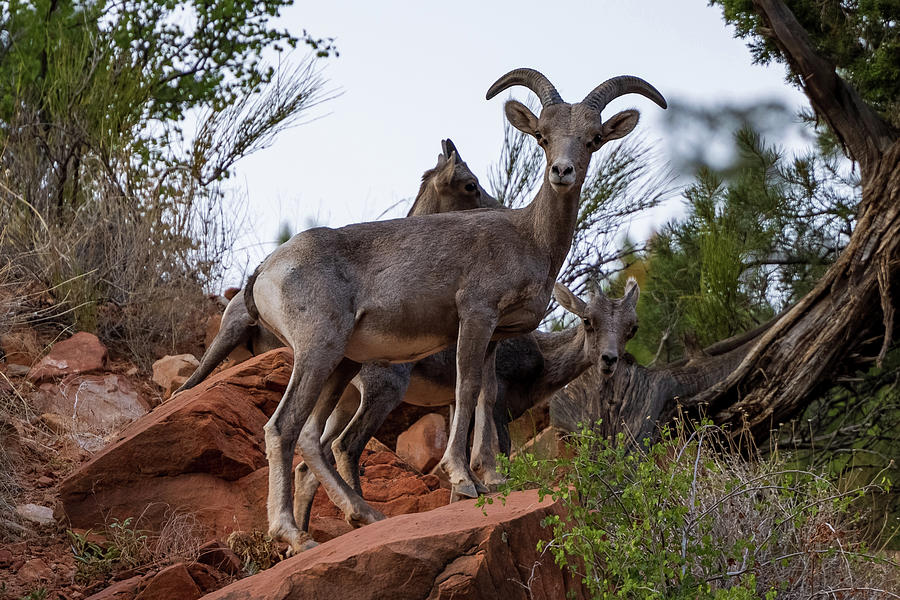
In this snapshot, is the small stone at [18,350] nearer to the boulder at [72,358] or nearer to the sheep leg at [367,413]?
the boulder at [72,358]

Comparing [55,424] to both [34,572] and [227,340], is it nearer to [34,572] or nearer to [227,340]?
[227,340]

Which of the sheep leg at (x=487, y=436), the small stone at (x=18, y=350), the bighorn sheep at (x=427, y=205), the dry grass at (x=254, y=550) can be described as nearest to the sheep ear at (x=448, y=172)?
the bighorn sheep at (x=427, y=205)

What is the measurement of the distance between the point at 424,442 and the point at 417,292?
3.49 metres

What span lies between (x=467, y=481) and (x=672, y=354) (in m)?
6.69

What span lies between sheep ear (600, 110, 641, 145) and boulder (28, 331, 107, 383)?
5.21 metres

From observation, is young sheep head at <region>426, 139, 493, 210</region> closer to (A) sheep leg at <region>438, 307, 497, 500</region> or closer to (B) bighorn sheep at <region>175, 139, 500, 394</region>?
(B) bighorn sheep at <region>175, 139, 500, 394</region>

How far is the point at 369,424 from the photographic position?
6555 millimetres

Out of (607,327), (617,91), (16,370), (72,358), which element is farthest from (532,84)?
(16,370)

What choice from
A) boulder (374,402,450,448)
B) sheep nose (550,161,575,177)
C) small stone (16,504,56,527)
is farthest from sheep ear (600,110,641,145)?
small stone (16,504,56,527)

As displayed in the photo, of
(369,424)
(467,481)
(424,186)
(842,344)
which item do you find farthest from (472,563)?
(842,344)

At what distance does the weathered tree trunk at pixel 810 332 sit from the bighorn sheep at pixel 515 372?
2.91 feet

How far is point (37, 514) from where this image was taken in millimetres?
6898

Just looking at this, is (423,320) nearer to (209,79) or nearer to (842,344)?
(842,344)

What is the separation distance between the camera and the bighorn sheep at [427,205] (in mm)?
8203
